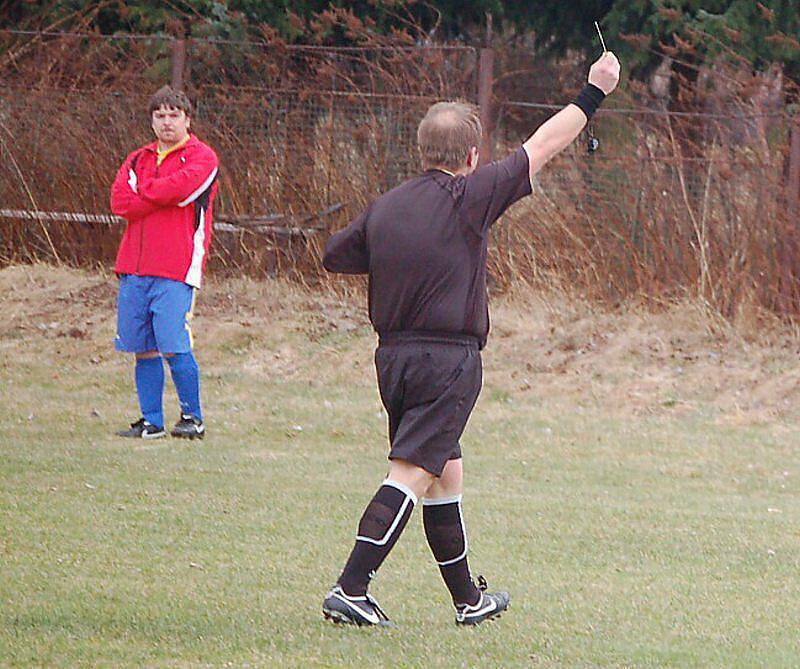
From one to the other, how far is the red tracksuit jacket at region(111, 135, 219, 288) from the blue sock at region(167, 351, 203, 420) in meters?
0.48

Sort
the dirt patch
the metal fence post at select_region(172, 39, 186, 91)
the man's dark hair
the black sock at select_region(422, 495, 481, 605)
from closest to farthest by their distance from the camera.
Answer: the black sock at select_region(422, 495, 481, 605), the man's dark hair, the dirt patch, the metal fence post at select_region(172, 39, 186, 91)

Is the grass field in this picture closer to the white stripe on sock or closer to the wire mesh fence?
the white stripe on sock

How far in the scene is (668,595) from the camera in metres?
5.98

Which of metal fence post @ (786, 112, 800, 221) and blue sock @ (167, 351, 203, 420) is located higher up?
metal fence post @ (786, 112, 800, 221)

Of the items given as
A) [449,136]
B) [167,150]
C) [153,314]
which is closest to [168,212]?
[167,150]

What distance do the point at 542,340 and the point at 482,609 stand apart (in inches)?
317

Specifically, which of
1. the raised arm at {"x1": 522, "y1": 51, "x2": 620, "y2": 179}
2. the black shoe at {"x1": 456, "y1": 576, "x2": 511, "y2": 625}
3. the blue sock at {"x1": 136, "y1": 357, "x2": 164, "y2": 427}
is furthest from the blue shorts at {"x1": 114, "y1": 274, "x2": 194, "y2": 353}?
the raised arm at {"x1": 522, "y1": 51, "x2": 620, "y2": 179}

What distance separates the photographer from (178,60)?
49.0 feet

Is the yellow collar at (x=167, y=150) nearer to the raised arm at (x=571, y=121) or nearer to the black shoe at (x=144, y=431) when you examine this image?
the black shoe at (x=144, y=431)

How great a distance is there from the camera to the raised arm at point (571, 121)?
4973 mm

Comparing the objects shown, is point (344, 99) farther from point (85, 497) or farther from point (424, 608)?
point (424, 608)

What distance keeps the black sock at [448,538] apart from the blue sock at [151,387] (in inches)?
179

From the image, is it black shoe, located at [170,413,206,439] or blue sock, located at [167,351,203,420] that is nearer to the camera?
blue sock, located at [167,351,203,420]

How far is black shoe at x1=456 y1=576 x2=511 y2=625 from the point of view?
5242 millimetres
